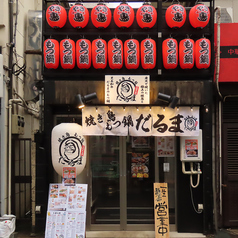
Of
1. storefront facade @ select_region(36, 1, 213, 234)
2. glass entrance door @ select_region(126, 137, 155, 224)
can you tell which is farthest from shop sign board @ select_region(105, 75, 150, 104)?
glass entrance door @ select_region(126, 137, 155, 224)

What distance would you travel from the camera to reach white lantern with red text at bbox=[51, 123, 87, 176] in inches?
295

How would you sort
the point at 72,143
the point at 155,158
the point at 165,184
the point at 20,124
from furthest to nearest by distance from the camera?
1. the point at 20,124
2. the point at 155,158
3. the point at 165,184
4. the point at 72,143

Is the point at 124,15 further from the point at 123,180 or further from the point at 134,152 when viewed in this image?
the point at 123,180

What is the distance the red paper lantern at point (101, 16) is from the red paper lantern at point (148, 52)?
49.5 inches

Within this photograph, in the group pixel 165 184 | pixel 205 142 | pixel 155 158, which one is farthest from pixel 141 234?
pixel 205 142

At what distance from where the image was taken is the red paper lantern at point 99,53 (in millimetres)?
7797

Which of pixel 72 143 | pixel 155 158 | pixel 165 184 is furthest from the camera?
pixel 155 158

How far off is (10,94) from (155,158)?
534 cm

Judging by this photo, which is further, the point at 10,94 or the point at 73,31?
the point at 10,94

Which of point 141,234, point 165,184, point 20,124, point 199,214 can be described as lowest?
point 141,234

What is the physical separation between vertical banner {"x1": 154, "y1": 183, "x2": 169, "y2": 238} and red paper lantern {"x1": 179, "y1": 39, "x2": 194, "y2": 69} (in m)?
3.77

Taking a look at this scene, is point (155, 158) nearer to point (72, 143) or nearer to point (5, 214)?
point (72, 143)

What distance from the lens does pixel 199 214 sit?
826 cm

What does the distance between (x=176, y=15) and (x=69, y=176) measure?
18.3 feet
